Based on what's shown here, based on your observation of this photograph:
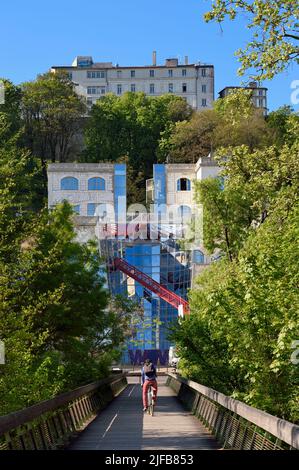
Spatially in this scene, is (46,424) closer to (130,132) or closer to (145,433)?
(145,433)

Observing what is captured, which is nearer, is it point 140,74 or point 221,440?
point 221,440

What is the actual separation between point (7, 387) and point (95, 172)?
94022 mm

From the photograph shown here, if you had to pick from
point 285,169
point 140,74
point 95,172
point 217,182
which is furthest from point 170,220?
point 285,169

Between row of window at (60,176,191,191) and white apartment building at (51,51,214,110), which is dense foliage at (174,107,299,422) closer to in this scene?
row of window at (60,176,191,191)

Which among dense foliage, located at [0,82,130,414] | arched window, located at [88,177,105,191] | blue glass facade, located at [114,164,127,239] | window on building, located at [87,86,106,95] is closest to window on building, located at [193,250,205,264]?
blue glass facade, located at [114,164,127,239]

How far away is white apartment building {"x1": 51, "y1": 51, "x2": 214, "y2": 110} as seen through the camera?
173 m

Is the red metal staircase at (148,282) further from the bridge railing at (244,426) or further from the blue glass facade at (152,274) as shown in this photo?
the bridge railing at (244,426)

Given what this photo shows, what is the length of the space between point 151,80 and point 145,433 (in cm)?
16093

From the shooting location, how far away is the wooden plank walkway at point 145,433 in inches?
663

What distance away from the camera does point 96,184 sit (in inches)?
4338

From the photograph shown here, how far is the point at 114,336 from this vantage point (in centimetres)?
4384

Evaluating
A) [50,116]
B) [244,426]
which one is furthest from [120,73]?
[244,426]

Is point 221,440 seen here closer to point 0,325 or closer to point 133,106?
point 0,325
